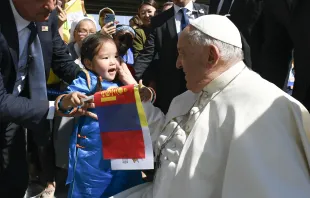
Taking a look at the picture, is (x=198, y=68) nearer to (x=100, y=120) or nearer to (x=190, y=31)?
(x=190, y=31)

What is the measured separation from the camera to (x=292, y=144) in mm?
2078

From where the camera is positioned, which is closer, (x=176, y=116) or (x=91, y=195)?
(x=176, y=116)

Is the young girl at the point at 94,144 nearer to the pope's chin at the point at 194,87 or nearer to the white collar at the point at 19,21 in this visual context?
the white collar at the point at 19,21

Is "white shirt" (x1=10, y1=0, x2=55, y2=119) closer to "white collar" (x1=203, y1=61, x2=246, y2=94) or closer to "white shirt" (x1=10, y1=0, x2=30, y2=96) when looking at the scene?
"white shirt" (x1=10, y1=0, x2=30, y2=96)

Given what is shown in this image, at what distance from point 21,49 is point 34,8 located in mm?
341

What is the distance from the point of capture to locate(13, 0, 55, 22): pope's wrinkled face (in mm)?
3107

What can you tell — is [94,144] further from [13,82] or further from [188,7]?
[188,7]

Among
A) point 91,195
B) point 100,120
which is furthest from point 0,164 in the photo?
point 100,120

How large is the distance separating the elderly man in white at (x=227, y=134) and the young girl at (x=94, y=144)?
54 centimetres

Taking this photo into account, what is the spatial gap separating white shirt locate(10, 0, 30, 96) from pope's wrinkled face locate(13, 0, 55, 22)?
0.04m

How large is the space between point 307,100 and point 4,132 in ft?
7.07

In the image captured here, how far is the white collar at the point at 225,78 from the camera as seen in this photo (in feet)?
7.75

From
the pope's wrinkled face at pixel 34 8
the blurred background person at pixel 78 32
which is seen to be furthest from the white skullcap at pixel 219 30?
the blurred background person at pixel 78 32

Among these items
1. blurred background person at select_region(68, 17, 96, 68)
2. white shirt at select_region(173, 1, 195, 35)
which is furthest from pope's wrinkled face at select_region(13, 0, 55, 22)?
white shirt at select_region(173, 1, 195, 35)
